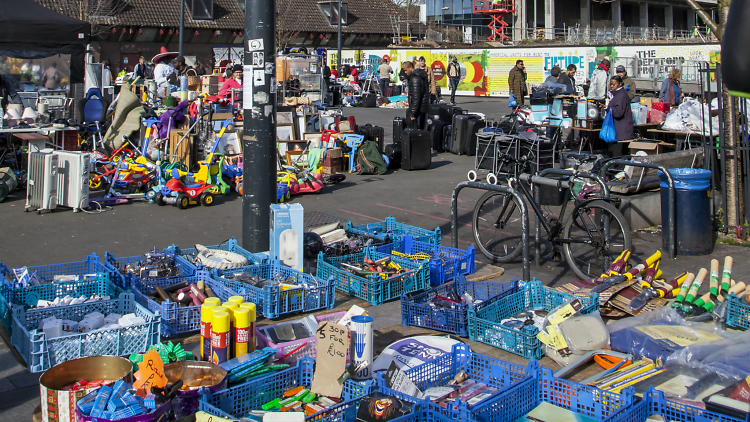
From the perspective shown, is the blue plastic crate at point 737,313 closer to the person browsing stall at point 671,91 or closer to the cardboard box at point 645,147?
the cardboard box at point 645,147

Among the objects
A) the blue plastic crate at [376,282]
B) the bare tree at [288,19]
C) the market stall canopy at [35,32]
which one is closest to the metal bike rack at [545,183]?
the blue plastic crate at [376,282]

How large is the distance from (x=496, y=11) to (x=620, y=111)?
52.1m

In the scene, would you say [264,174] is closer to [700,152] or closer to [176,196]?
[176,196]

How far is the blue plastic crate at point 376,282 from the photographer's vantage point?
661 cm

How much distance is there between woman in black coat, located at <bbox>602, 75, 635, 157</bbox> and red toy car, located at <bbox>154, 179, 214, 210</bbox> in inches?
320

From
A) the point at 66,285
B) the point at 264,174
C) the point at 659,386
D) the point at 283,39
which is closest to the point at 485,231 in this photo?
the point at 264,174

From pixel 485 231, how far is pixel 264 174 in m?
2.83

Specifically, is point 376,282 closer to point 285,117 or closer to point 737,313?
point 737,313

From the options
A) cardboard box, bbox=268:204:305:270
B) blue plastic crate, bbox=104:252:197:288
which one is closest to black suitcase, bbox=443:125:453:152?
cardboard box, bbox=268:204:305:270

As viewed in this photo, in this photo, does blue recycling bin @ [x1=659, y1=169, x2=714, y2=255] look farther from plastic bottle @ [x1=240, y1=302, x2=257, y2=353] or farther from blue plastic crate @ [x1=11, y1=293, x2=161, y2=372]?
blue plastic crate @ [x1=11, y1=293, x2=161, y2=372]

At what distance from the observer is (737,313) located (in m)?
5.77

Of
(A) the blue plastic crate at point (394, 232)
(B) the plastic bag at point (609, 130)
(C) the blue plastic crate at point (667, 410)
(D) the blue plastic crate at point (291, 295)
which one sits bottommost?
(C) the blue plastic crate at point (667, 410)

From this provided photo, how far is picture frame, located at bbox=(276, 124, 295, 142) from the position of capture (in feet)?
47.2

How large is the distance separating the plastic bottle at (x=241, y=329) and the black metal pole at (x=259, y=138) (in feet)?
9.20
